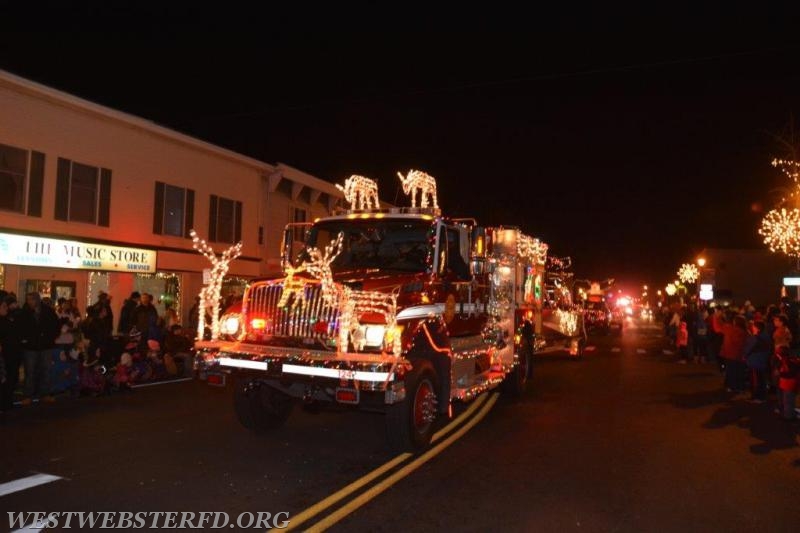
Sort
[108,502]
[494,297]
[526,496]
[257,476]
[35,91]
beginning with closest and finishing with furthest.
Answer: [108,502] → [526,496] → [257,476] → [494,297] → [35,91]

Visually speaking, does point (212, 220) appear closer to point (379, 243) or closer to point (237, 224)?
point (237, 224)

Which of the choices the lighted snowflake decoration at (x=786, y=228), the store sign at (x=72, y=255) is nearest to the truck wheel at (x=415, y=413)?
the store sign at (x=72, y=255)

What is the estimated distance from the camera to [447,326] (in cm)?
852

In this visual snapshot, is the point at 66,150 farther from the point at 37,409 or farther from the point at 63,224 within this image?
the point at 37,409

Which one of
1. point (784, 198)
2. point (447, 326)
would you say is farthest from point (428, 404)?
point (784, 198)

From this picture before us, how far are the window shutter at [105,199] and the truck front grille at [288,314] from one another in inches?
463

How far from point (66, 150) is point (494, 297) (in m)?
11.9

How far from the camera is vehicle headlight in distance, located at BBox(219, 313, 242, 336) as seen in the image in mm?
7949

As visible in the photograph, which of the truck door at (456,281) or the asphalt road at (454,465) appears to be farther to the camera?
the truck door at (456,281)

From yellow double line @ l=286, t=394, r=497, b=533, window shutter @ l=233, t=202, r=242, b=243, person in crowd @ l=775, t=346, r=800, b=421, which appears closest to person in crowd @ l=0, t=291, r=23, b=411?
yellow double line @ l=286, t=394, r=497, b=533

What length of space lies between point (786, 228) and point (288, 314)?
2162 centimetres

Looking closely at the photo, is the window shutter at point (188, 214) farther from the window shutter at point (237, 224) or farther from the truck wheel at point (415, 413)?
the truck wheel at point (415, 413)

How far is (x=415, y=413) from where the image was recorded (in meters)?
7.70

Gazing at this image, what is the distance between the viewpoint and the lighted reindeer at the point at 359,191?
10523mm
